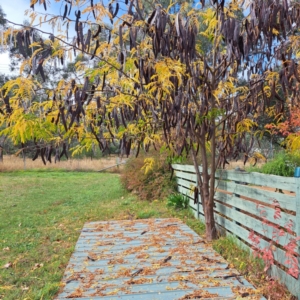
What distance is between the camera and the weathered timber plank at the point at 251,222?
8.95 feet

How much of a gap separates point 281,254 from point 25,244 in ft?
10.7

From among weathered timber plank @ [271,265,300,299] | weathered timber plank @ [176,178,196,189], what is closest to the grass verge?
weathered timber plank @ [271,265,300,299]

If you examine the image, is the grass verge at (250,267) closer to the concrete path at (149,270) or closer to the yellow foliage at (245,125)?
the concrete path at (149,270)

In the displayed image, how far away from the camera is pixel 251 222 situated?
3.38 m

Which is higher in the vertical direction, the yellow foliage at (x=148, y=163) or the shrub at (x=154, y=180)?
the yellow foliage at (x=148, y=163)

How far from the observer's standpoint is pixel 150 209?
21.4ft

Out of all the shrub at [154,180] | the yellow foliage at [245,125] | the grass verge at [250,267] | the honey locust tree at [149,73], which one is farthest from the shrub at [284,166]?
the shrub at [154,180]

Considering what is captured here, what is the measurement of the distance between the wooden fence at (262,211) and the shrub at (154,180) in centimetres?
301

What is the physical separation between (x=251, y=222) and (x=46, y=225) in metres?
3.61

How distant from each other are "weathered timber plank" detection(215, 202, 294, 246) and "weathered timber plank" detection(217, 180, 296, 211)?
229 mm

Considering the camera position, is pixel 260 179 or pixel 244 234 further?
pixel 244 234

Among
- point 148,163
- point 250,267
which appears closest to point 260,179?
point 250,267

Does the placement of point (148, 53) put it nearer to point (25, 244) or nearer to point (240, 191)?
point (240, 191)

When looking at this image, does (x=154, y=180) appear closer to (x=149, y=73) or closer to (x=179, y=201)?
(x=179, y=201)
